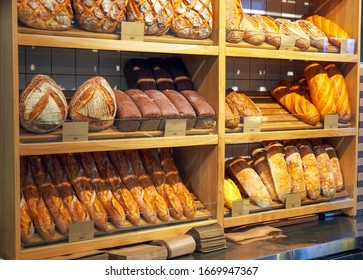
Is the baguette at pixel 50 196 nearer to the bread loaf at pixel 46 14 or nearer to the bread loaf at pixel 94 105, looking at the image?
the bread loaf at pixel 94 105

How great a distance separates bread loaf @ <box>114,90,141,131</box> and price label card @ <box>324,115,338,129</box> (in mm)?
1138

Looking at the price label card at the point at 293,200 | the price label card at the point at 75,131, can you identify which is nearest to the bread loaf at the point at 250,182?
the price label card at the point at 293,200

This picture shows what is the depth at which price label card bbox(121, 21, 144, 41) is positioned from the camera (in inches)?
95.8

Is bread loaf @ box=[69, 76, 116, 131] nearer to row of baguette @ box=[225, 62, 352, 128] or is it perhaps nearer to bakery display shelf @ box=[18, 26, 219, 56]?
bakery display shelf @ box=[18, 26, 219, 56]

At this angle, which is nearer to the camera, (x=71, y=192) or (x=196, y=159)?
(x=71, y=192)

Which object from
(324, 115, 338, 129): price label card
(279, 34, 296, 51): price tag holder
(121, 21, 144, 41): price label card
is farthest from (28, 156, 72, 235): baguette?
(324, 115, 338, 129): price label card

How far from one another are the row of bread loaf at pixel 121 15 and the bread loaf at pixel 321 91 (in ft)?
2.67

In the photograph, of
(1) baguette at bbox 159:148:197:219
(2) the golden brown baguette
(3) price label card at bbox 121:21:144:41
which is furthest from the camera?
(2) the golden brown baguette

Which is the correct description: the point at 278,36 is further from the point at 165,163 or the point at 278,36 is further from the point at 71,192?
the point at 71,192

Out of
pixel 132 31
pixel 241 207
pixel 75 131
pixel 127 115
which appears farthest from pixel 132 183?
pixel 132 31

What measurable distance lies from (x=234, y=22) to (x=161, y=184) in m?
0.84

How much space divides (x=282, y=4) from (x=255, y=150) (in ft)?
2.93
